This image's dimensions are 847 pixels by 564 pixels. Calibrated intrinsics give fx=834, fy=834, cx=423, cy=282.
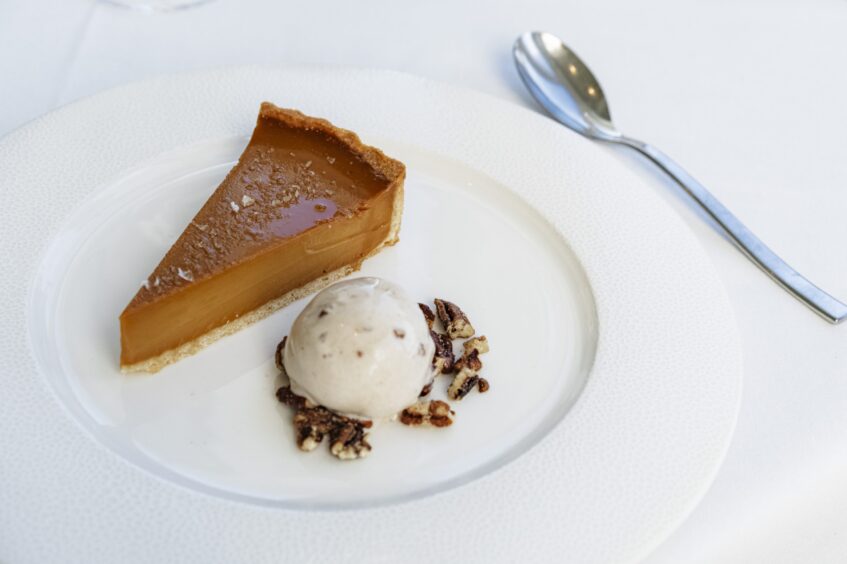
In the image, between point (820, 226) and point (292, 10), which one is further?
point (292, 10)

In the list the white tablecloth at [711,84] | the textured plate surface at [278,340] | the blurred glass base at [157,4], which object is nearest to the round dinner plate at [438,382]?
the textured plate surface at [278,340]

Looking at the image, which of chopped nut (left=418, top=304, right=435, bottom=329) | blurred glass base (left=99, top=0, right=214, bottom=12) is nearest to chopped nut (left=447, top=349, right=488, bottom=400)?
chopped nut (left=418, top=304, right=435, bottom=329)

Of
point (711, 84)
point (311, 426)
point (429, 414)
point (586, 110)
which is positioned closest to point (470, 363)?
point (429, 414)

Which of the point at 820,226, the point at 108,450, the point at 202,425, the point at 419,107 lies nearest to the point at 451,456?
the point at 202,425

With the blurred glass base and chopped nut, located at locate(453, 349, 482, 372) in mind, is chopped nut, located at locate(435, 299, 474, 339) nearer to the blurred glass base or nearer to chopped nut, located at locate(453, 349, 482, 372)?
chopped nut, located at locate(453, 349, 482, 372)

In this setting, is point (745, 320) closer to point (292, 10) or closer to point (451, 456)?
point (451, 456)

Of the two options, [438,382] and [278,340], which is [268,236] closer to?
[278,340]
